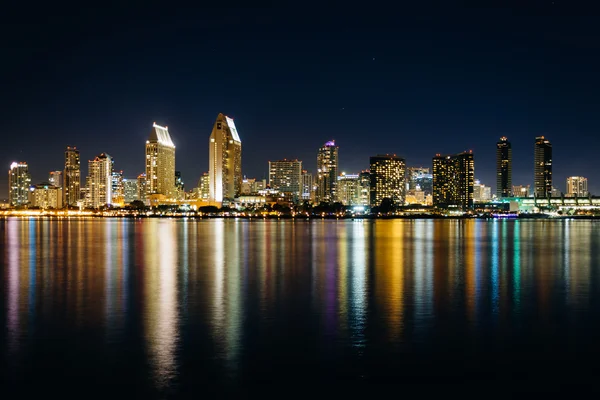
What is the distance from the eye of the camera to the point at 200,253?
44.9m

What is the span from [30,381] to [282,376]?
5287mm

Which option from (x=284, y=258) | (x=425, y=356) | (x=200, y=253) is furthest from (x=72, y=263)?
(x=425, y=356)

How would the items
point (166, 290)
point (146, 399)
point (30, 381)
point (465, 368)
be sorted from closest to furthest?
point (146, 399)
point (30, 381)
point (465, 368)
point (166, 290)

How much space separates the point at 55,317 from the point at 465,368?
13.2 m

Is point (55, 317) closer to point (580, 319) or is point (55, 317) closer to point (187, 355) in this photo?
point (187, 355)

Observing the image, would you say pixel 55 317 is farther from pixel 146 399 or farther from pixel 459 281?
pixel 459 281

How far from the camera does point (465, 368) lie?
42.8 feet

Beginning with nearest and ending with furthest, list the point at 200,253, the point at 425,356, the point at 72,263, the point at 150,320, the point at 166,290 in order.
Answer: the point at 425,356 → the point at 150,320 → the point at 166,290 → the point at 72,263 → the point at 200,253

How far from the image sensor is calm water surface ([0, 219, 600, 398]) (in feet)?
41.0

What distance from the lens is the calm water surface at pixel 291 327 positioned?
1251 centimetres

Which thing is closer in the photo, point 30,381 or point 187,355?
point 30,381

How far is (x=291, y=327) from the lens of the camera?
684 inches

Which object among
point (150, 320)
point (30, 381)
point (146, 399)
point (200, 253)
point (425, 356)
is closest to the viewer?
point (146, 399)

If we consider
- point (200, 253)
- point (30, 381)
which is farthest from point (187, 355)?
point (200, 253)
